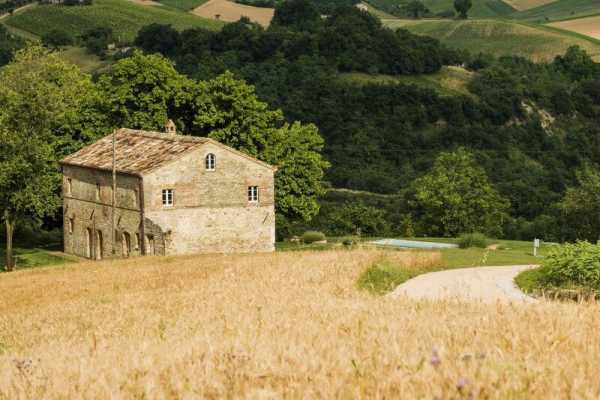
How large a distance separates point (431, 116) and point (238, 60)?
123 ft

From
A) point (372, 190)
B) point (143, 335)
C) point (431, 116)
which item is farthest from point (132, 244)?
point (431, 116)

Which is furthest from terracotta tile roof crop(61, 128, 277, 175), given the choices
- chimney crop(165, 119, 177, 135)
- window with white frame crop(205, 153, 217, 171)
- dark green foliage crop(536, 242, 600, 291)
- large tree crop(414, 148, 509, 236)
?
dark green foliage crop(536, 242, 600, 291)

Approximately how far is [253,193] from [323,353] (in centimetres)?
5518

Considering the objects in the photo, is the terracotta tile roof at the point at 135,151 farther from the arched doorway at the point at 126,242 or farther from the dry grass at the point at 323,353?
the dry grass at the point at 323,353

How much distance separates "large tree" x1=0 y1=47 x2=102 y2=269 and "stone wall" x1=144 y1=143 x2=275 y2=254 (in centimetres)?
783

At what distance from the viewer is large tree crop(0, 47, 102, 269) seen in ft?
204

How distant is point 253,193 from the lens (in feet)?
211

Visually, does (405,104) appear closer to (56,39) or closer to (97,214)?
(56,39)

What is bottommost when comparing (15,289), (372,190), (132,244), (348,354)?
(372,190)

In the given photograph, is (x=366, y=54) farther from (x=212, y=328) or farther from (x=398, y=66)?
(x=212, y=328)

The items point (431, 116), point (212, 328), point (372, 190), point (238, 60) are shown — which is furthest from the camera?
point (238, 60)

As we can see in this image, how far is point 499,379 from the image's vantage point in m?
7.31

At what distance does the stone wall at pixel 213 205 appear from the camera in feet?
200

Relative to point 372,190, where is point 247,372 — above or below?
above
